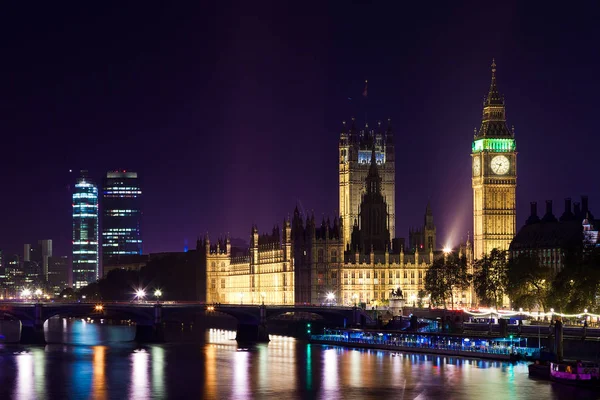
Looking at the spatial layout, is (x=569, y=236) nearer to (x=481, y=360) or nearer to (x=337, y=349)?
(x=337, y=349)

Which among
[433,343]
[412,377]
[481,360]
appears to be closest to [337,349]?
[433,343]

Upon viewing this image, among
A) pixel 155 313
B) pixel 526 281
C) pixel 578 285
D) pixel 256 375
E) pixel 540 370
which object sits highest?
pixel 526 281

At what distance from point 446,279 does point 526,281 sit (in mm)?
25927

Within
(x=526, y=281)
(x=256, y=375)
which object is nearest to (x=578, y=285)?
(x=526, y=281)

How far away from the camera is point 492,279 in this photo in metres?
182

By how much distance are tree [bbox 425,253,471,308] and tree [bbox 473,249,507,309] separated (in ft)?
6.13

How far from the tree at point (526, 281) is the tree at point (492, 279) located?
4445 millimetres

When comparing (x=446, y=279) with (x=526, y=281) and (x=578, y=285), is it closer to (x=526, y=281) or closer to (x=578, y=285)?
(x=526, y=281)

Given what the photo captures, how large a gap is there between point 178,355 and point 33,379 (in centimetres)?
2864

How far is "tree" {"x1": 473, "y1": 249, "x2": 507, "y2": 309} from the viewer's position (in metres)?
177

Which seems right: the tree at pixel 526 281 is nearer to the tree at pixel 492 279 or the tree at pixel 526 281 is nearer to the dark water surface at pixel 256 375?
the tree at pixel 492 279

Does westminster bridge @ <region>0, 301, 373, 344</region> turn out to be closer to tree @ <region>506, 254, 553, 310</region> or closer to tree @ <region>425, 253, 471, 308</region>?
tree @ <region>425, 253, 471, 308</region>

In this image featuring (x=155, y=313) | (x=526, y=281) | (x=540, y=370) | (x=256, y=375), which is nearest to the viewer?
(x=540, y=370)

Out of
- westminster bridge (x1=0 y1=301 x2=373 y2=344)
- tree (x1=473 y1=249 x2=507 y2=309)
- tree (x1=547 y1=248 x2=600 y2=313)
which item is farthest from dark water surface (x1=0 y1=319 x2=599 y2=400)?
tree (x1=473 y1=249 x2=507 y2=309)
